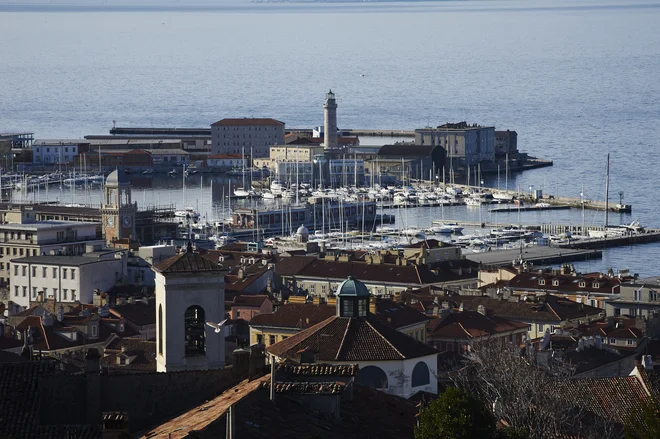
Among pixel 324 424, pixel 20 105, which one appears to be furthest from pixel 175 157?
pixel 324 424

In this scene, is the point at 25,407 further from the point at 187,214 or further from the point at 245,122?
the point at 245,122

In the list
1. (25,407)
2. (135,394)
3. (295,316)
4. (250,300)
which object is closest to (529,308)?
(250,300)

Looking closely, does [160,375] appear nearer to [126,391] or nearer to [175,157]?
[126,391]

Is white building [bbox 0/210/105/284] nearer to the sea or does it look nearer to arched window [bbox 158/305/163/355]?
the sea

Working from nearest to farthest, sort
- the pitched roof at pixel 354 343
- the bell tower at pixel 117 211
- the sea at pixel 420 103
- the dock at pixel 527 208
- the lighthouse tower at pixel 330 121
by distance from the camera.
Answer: the pitched roof at pixel 354 343, the bell tower at pixel 117 211, the dock at pixel 527 208, the sea at pixel 420 103, the lighthouse tower at pixel 330 121

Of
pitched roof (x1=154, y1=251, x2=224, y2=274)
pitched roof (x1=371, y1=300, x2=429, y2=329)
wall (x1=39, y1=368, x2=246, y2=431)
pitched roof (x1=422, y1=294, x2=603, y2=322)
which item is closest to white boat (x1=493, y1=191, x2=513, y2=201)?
pitched roof (x1=422, y1=294, x2=603, y2=322)

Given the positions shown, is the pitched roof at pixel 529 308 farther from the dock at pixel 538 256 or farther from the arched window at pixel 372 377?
the arched window at pixel 372 377

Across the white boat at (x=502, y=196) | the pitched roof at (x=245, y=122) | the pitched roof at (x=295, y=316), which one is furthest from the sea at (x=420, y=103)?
the pitched roof at (x=295, y=316)
